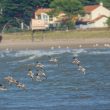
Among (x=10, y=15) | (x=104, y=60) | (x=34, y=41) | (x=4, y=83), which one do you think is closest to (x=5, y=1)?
(x=10, y=15)

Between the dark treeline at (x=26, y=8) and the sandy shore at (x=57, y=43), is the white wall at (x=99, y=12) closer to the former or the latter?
the dark treeline at (x=26, y=8)

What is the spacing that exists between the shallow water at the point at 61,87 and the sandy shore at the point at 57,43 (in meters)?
18.7

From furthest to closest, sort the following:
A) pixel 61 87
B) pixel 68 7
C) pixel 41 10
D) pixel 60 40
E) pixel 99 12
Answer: pixel 41 10 < pixel 99 12 < pixel 68 7 < pixel 60 40 < pixel 61 87

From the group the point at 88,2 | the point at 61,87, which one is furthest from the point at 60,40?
the point at 61,87

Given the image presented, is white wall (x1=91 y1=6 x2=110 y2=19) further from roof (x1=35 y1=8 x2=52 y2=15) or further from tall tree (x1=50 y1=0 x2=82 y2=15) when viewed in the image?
→ roof (x1=35 y1=8 x2=52 y2=15)

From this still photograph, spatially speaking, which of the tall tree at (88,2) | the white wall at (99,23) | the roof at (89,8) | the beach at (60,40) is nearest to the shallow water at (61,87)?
the beach at (60,40)

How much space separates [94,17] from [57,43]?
23.3m

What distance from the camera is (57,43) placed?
95188 mm

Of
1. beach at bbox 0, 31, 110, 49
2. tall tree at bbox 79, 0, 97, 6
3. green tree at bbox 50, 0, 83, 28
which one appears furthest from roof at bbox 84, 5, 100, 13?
beach at bbox 0, 31, 110, 49

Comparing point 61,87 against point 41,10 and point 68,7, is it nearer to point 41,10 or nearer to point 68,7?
point 68,7

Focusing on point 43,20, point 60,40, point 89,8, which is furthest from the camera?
point 43,20

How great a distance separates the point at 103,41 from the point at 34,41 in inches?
328

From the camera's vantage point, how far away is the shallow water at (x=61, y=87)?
126ft

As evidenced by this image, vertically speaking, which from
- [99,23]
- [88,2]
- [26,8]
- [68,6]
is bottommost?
[99,23]
